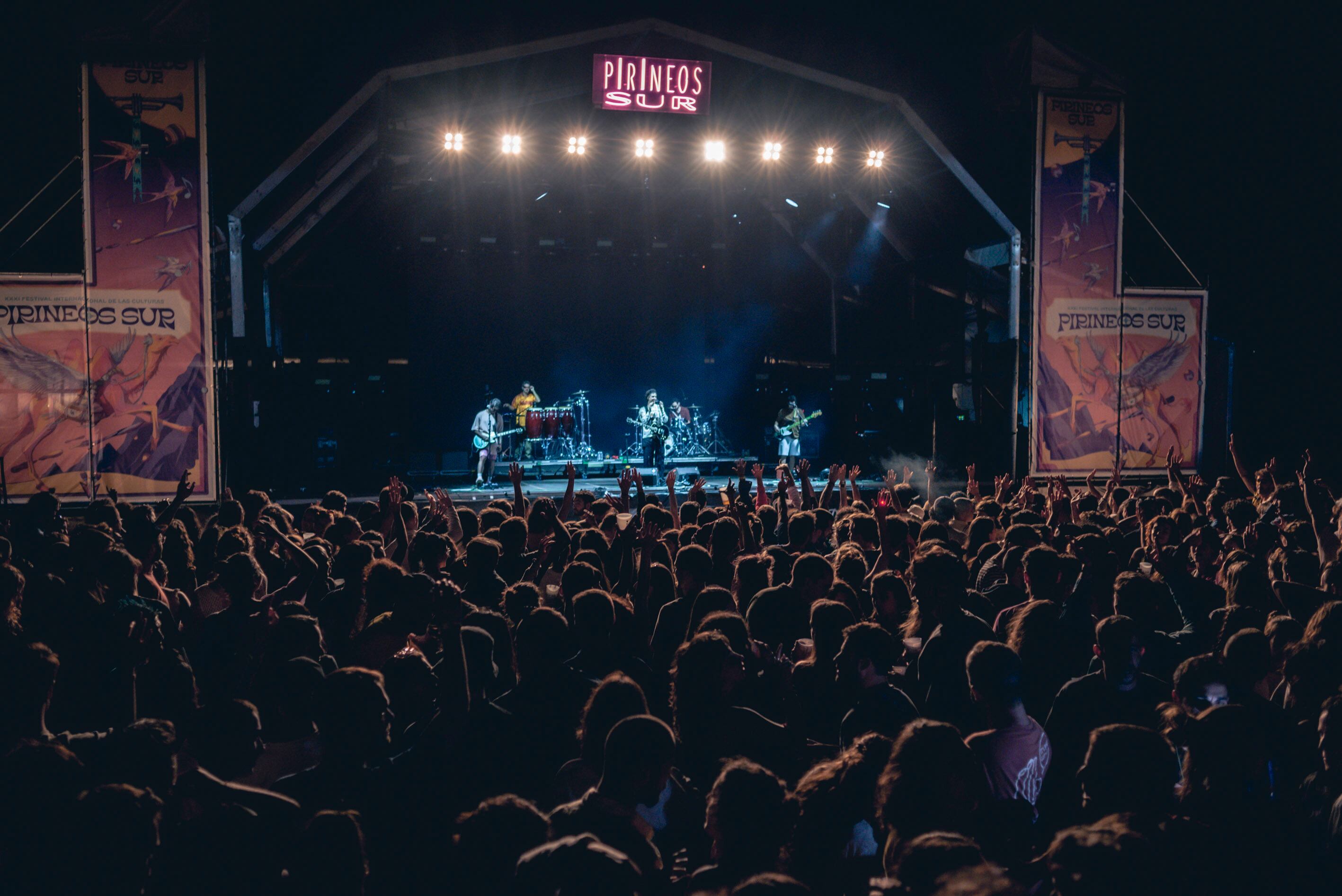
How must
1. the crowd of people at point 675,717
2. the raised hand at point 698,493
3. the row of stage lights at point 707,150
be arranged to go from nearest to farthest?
1. the crowd of people at point 675,717
2. the raised hand at point 698,493
3. the row of stage lights at point 707,150

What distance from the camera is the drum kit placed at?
711 inches

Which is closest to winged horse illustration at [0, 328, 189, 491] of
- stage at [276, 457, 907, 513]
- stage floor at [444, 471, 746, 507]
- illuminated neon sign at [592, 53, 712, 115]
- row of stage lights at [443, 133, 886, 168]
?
stage at [276, 457, 907, 513]

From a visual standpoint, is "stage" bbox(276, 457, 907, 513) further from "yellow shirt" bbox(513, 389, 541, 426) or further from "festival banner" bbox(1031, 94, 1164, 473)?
"festival banner" bbox(1031, 94, 1164, 473)

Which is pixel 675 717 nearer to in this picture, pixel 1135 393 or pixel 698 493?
pixel 698 493

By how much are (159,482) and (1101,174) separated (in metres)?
12.3

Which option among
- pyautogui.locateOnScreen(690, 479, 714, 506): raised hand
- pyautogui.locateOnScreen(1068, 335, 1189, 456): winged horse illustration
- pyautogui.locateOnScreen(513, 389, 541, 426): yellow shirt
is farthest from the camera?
pyautogui.locateOnScreen(513, 389, 541, 426): yellow shirt

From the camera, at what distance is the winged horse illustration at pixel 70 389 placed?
30.6 ft

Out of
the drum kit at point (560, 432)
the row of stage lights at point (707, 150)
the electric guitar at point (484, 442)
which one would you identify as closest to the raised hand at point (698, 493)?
the row of stage lights at point (707, 150)

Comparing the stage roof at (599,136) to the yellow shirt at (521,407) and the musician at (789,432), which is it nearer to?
the musician at (789,432)

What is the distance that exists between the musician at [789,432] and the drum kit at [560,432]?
14.1 ft

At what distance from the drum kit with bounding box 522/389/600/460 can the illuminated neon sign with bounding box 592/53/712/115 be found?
8.02m

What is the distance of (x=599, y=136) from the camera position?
12.6 m

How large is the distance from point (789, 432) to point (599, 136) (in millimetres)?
7345

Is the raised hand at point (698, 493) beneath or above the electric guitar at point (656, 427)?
beneath
